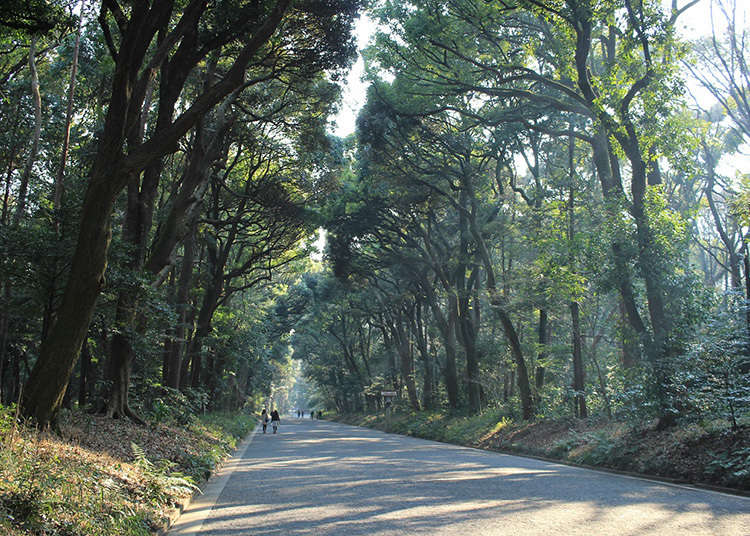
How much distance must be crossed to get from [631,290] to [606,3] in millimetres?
6054

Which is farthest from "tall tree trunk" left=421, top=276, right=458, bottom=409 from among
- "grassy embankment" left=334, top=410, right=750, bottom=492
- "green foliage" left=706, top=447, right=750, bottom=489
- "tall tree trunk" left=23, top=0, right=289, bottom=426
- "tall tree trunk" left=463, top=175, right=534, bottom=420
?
"tall tree trunk" left=23, top=0, right=289, bottom=426

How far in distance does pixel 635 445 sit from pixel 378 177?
522 inches

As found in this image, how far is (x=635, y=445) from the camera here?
1141cm

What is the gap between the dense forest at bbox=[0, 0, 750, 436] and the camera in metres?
9.67

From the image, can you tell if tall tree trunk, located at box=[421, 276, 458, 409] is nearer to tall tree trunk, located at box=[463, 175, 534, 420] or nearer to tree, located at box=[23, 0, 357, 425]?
tall tree trunk, located at box=[463, 175, 534, 420]

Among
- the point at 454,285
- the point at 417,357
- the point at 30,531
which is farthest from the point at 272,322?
the point at 30,531

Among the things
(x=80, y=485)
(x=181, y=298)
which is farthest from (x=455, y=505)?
(x=181, y=298)

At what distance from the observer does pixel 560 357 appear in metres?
20.3

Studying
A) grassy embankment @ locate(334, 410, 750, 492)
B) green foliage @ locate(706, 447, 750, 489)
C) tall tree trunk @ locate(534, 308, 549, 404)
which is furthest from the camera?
tall tree trunk @ locate(534, 308, 549, 404)

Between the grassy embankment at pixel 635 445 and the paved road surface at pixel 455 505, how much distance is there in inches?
30.0

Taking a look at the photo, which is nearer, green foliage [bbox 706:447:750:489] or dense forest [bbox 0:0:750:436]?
green foliage [bbox 706:447:750:489]

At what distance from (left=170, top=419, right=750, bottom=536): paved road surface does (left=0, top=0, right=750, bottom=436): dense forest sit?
272cm

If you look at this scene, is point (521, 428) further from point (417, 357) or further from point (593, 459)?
point (417, 357)

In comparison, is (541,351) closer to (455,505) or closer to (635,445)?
(635,445)
